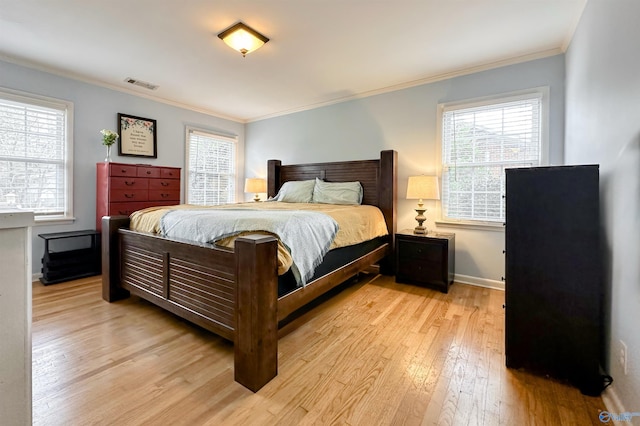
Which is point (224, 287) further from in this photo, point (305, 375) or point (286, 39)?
point (286, 39)

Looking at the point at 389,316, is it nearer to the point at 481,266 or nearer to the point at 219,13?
the point at 481,266

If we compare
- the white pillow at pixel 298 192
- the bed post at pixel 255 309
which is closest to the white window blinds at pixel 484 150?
the white pillow at pixel 298 192

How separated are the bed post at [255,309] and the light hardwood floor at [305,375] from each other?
10 cm

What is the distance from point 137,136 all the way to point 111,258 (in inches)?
88.3

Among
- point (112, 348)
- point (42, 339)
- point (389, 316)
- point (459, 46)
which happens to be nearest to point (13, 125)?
point (42, 339)

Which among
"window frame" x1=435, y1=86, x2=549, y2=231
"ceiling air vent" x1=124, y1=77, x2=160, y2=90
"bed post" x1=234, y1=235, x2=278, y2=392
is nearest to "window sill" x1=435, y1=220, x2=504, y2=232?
"window frame" x1=435, y1=86, x2=549, y2=231

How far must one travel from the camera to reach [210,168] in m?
5.07

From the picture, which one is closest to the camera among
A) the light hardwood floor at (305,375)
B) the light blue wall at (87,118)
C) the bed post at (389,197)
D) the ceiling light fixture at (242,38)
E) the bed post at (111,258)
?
the light hardwood floor at (305,375)

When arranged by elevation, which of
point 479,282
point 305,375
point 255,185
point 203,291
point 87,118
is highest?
point 87,118

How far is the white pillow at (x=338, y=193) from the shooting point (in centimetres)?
374

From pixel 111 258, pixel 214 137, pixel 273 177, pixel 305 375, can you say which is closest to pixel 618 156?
pixel 305 375

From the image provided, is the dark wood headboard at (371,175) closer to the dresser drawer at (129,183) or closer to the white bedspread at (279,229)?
the white bedspread at (279,229)

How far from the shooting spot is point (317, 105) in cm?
446

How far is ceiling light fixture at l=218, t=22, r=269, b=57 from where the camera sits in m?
2.42
